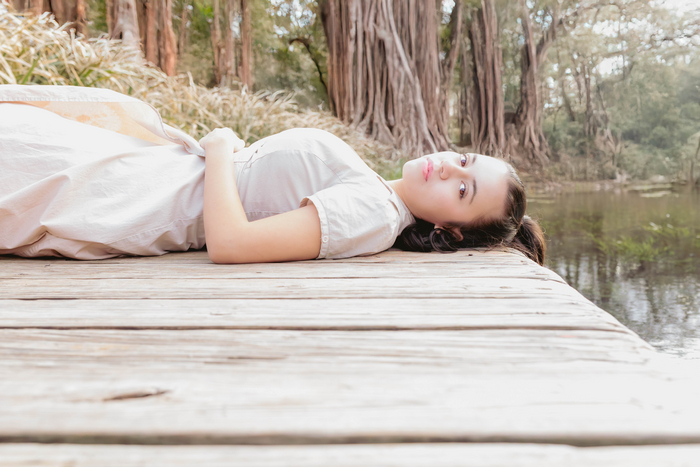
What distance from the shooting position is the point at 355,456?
14.6 inches

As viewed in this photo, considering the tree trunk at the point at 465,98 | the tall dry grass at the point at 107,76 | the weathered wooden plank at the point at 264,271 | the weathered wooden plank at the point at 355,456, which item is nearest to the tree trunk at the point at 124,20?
the tall dry grass at the point at 107,76

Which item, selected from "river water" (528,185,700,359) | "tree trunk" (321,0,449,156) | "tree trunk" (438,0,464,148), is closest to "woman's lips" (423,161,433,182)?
"river water" (528,185,700,359)

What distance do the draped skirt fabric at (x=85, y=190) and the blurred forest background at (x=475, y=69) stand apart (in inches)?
168

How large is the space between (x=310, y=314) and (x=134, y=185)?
2.42 ft

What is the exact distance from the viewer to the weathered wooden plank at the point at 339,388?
0.40m

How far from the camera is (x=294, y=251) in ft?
3.74

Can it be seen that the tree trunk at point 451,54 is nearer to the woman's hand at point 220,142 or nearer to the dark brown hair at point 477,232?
the dark brown hair at point 477,232

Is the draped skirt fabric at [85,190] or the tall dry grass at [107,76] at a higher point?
the tall dry grass at [107,76]

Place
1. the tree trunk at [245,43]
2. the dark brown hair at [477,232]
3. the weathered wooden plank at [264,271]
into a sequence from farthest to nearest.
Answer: the tree trunk at [245,43], the dark brown hair at [477,232], the weathered wooden plank at [264,271]

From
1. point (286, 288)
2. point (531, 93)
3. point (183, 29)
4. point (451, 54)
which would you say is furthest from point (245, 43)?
point (286, 288)

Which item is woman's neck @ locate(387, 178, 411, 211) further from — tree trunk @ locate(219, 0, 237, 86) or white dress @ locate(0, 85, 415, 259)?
tree trunk @ locate(219, 0, 237, 86)

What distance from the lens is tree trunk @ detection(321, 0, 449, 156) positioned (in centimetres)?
649

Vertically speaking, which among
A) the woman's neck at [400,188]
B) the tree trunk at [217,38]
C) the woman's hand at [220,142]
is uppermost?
the tree trunk at [217,38]

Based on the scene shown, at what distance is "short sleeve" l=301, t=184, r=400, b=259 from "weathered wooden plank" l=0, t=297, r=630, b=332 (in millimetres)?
360
